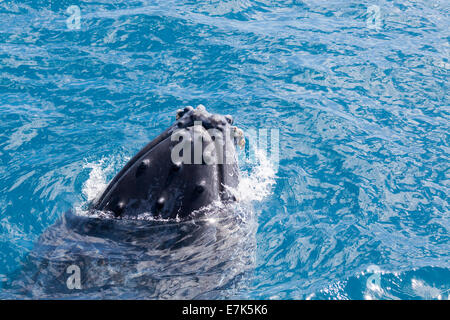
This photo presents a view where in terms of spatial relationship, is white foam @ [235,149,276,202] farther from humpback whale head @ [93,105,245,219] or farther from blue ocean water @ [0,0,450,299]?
humpback whale head @ [93,105,245,219]

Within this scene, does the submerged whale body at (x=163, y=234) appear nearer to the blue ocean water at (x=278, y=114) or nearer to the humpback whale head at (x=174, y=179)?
the humpback whale head at (x=174, y=179)

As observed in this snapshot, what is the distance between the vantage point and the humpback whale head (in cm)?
698

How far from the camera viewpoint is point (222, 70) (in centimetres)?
1542

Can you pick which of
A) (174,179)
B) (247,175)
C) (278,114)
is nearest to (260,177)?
(247,175)

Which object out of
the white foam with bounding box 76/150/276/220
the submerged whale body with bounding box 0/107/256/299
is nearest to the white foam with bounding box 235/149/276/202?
the white foam with bounding box 76/150/276/220

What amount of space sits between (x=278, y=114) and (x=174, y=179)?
695cm

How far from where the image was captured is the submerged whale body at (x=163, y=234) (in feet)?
21.8

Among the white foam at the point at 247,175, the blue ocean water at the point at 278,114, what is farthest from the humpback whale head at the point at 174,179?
the white foam at the point at 247,175

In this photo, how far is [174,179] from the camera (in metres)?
6.98

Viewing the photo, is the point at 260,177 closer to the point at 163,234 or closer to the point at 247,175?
the point at 247,175

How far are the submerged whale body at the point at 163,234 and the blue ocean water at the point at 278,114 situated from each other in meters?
0.33

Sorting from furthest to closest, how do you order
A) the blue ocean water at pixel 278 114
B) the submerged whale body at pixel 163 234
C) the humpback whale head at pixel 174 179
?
the blue ocean water at pixel 278 114, the humpback whale head at pixel 174 179, the submerged whale body at pixel 163 234

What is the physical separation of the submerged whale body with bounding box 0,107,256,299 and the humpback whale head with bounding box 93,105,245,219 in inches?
0.5

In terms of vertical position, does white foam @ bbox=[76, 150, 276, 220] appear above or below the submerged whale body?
below
